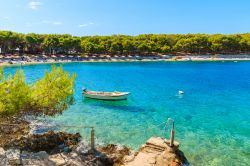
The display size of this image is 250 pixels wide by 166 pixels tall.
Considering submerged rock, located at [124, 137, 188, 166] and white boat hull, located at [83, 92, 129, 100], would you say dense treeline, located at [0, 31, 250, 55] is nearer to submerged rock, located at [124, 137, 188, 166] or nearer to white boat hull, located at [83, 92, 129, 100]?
white boat hull, located at [83, 92, 129, 100]

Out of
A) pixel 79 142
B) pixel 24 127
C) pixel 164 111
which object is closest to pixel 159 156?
pixel 79 142

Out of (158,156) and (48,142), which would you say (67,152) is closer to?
(48,142)

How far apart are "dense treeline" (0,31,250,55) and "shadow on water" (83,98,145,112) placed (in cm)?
8067

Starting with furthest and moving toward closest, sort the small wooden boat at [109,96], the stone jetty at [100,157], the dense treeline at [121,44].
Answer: the dense treeline at [121,44], the small wooden boat at [109,96], the stone jetty at [100,157]

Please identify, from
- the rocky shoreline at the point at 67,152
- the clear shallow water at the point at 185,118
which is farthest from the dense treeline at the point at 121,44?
the rocky shoreline at the point at 67,152

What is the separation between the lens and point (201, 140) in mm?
28297

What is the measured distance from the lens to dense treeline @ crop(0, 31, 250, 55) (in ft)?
400

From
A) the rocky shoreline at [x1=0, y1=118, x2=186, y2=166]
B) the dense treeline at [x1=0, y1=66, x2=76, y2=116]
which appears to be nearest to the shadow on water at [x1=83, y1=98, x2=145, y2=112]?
the rocky shoreline at [x1=0, y1=118, x2=186, y2=166]

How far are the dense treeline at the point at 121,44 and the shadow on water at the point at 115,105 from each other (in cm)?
8067

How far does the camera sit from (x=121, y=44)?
13400 cm

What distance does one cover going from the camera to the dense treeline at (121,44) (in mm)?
121875

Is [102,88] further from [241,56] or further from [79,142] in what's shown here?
[241,56]

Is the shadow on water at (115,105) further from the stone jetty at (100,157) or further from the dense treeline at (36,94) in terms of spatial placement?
the stone jetty at (100,157)

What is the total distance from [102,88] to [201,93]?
20.3 meters
